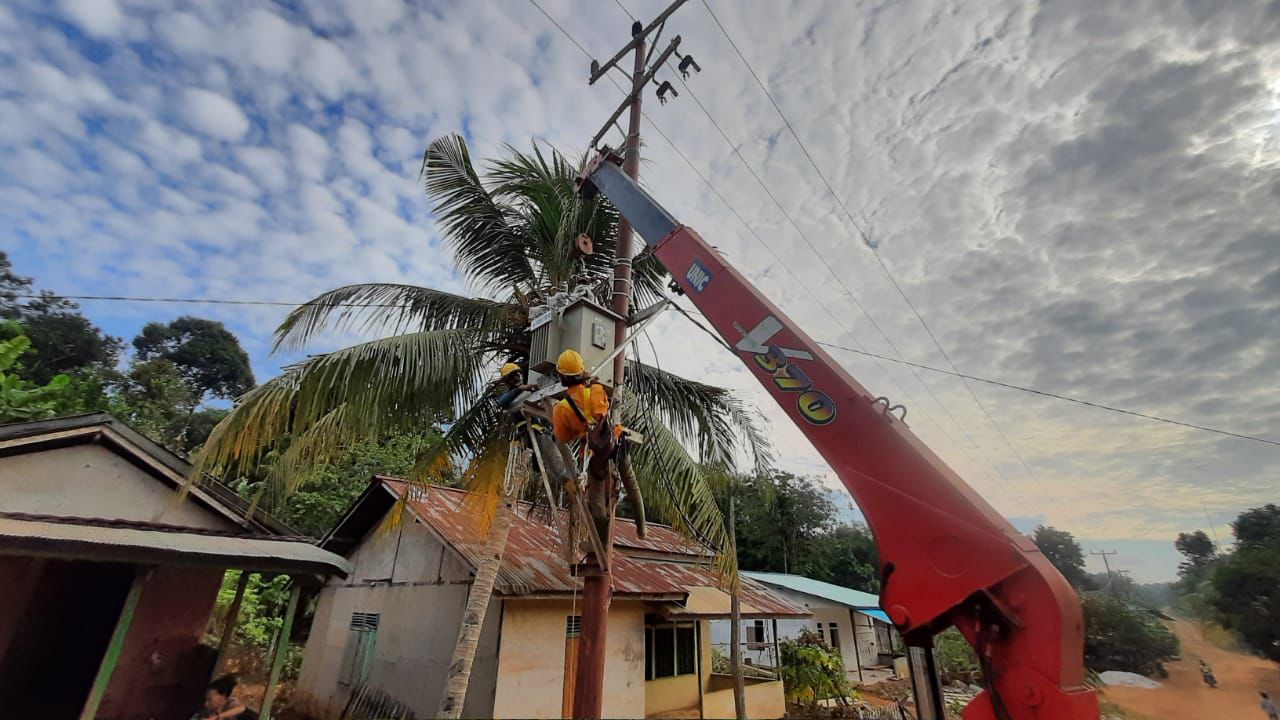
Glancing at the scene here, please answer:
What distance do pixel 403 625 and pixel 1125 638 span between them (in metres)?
10.5

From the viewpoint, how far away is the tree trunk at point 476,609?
16.6 feet

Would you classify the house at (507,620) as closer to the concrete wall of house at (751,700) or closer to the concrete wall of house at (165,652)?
the concrete wall of house at (751,700)

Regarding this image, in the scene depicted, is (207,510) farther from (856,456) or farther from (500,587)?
(856,456)

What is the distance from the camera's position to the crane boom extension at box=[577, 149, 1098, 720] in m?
2.10

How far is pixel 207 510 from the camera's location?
7738 mm

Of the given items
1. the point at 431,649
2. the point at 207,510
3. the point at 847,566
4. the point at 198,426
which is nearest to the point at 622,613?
the point at 431,649

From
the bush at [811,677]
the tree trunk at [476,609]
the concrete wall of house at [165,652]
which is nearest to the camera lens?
the tree trunk at [476,609]

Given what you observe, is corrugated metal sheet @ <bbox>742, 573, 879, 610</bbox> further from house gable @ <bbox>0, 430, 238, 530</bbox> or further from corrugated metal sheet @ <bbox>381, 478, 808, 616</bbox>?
house gable @ <bbox>0, 430, 238, 530</bbox>

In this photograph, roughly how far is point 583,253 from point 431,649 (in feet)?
→ 24.1

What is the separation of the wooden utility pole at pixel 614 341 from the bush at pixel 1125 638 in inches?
128

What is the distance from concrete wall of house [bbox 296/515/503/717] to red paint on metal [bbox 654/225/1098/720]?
6.82 m

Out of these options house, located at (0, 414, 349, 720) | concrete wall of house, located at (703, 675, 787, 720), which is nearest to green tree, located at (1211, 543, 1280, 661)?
house, located at (0, 414, 349, 720)

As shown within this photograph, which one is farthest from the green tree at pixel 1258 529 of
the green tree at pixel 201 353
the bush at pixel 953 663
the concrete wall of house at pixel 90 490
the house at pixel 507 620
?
the green tree at pixel 201 353

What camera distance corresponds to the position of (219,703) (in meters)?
6.88
